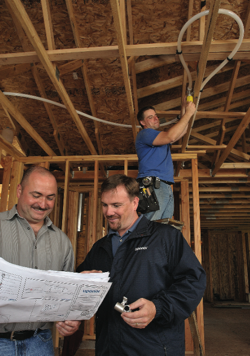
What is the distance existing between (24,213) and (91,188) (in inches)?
170

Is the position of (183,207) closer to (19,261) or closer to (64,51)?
(64,51)

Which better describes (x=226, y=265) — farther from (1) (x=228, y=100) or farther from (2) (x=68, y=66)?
(2) (x=68, y=66)

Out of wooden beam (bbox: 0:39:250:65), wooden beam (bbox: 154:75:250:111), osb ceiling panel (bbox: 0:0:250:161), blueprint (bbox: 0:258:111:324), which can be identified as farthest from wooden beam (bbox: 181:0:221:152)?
blueprint (bbox: 0:258:111:324)

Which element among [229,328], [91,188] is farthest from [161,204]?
[229,328]

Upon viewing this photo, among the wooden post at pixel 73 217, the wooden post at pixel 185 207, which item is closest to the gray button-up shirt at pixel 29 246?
the wooden post at pixel 185 207

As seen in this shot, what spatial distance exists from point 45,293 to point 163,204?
1.48 m

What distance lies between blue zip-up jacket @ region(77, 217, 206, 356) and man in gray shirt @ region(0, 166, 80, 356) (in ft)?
0.93

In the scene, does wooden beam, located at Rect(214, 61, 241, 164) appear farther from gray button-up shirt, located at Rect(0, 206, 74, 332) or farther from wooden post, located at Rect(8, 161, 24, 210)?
gray button-up shirt, located at Rect(0, 206, 74, 332)

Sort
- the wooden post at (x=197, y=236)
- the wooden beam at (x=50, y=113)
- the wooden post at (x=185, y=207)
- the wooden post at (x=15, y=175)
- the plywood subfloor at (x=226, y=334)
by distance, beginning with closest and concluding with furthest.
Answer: the wooden post at (x=197, y=236) < the wooden beam at (x=50, y=113) < the plywood subfloor at (x=226, y=334) < the wooden post at (x=15, y=175) < the wooden post at (x=185, y=207)

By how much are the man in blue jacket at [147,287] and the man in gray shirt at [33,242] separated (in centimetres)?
26

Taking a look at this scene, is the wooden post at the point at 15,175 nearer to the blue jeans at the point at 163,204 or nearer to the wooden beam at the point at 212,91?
the wooden beam at the point at 212,91

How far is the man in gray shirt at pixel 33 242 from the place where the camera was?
1557 mm

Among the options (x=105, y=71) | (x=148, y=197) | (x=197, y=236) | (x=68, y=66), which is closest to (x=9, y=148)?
(x=68, y=66)

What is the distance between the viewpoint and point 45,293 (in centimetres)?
125
